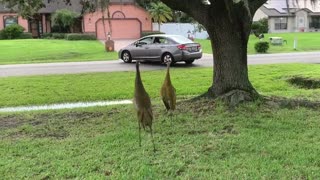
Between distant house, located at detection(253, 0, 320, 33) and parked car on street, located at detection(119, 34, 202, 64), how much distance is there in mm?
43156

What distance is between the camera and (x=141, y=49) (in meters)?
23.0

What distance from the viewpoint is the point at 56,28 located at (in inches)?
2124

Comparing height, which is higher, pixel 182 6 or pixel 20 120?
pixel 182 6

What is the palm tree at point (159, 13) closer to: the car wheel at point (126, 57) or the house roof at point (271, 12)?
the house roof at point (271, 12)

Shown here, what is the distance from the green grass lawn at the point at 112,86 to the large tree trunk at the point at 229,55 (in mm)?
2428

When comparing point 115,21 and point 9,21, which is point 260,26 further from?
point 9,21

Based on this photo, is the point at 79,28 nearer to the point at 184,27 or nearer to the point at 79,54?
the point at 184,27

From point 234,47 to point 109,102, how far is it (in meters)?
3.67

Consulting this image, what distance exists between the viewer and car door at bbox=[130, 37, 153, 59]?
74.7ft

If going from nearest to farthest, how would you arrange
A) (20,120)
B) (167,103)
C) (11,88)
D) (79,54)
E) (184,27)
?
(167,103), (20,120), (11,88), (79,54), (184,27)

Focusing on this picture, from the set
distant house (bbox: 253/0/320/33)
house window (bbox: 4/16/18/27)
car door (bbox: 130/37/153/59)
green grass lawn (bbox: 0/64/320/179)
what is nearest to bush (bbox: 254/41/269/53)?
car door (bbox: 130/37/153/59)

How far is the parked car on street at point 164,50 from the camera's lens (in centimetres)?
2159

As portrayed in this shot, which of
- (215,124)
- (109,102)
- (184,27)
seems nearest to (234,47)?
(215,124)

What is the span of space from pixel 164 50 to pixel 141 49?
1.53 m
